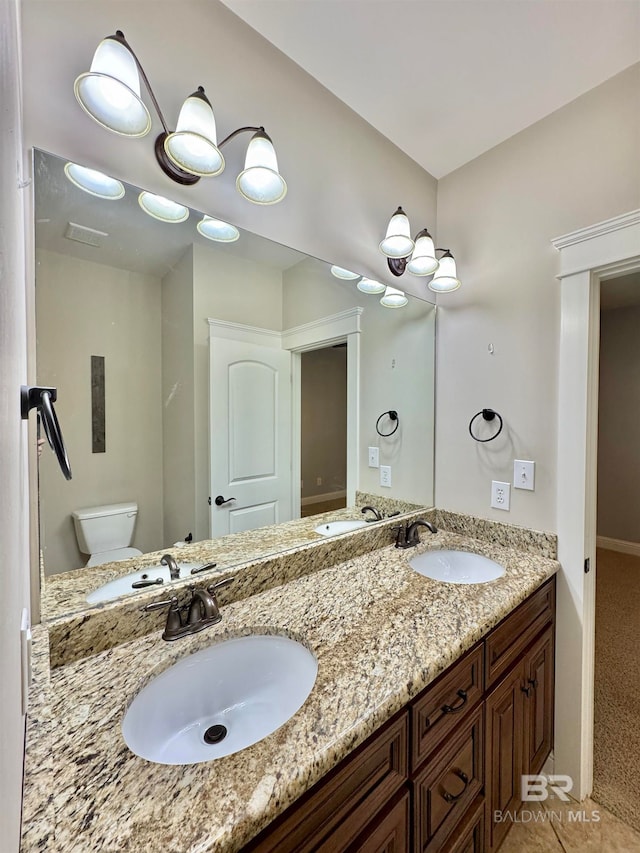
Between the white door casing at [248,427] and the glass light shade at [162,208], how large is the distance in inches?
12.7

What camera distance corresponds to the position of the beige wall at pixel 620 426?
383cm

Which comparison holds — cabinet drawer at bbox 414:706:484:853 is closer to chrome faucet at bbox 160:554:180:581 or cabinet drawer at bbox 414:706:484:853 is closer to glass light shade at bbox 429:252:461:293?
chrome faucet at bbox 160:554:180:581

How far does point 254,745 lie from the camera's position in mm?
658

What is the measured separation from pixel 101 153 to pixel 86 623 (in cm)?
124

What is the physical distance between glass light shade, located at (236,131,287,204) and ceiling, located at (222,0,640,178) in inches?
18.8

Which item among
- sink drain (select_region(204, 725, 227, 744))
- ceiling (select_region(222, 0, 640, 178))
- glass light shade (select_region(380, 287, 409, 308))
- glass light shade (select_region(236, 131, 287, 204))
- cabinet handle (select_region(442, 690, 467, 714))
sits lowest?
cabinet handle (select_region(442, 690, 467, 714))

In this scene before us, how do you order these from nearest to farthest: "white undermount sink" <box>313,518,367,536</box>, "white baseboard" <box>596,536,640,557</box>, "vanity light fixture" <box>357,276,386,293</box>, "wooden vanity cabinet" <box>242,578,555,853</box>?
1. "wooden vanity cabinet" <box>242,578,555,853</box>
2. "white undermount sink" <box>313,518,367,536</box>
3. "vanity light fixture" <box>357,276,386,293</box>
4. "white baseboard" <box>596,536,640,557</box>

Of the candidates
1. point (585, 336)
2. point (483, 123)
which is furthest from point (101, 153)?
point (585, 336)

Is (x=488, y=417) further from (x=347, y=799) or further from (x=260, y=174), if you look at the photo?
(x=347, y=799)

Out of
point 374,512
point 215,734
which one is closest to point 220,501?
point 215,734

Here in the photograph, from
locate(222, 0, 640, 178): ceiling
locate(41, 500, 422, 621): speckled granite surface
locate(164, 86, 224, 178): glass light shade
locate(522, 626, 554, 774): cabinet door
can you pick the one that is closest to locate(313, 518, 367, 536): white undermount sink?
locate(41, 500, 422, 621): speckled granite surface

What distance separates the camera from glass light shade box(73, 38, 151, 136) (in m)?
0.86

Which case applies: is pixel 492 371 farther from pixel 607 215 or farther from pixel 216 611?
pixel 216 611

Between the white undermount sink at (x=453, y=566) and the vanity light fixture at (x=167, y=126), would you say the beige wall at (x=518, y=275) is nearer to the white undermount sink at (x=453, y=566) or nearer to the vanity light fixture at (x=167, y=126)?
the white undermount sink at (x=453, y=566)
